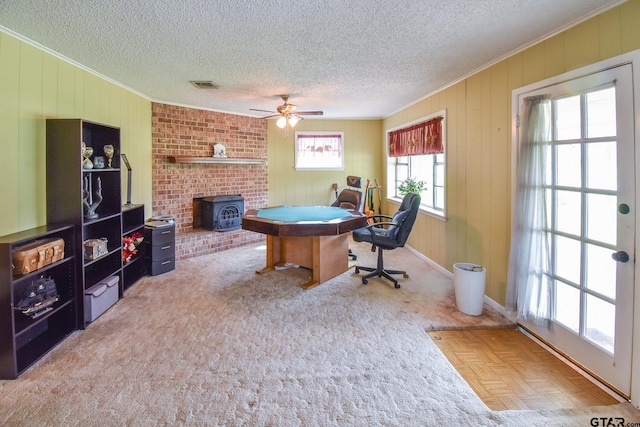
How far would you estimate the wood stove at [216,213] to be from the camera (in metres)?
5.46

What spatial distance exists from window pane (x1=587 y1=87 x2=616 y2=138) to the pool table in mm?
2220

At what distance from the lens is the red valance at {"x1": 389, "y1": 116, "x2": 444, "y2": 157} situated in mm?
4414

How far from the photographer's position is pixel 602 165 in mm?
2105

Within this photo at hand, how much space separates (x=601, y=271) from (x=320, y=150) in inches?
209

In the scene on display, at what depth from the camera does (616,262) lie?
2.02 metres

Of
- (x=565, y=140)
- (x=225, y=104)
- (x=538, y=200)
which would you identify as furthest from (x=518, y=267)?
(x=225, y=104)

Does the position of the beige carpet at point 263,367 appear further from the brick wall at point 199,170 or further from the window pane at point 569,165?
the brick wall at point 199,170

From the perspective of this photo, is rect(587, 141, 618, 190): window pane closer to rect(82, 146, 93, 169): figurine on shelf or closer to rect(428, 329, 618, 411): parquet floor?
rect(428, 329, 618, 411): parquet floor

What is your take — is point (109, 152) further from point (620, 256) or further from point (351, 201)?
point (620, 256)

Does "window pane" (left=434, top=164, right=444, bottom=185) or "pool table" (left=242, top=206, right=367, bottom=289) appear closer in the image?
"pool table" (left=242, top=206, right=367, bottom=289)

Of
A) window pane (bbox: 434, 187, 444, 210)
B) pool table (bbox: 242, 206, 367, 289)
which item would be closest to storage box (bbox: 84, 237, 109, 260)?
pool table (bbox: 242, 206, 367, 289)


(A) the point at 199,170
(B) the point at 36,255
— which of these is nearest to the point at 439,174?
(A) the point at 199,170

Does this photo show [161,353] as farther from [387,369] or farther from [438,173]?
[438,173]

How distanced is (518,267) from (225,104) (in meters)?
4.67
